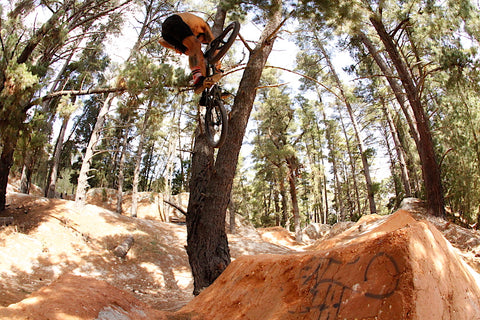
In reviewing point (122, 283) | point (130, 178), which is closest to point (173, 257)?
point (122, 283)

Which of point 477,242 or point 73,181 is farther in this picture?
point 73,181

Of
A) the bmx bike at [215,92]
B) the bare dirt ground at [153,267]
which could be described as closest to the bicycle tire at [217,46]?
the bmx bike at [215,92]

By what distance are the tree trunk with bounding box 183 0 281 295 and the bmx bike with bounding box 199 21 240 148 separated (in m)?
0.19

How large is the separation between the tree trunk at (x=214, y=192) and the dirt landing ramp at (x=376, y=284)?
1373mm

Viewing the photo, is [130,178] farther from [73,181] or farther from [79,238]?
[79,238]

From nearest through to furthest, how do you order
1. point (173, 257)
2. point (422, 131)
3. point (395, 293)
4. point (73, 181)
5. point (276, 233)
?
point (395, 293) < point (422, 131) < point (173, 257) < point (276, 233) < point (73, 181)

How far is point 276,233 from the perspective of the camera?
18875 millimetres

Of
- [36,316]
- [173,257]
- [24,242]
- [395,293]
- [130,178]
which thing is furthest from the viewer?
[130,178]

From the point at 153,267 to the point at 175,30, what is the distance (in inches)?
267

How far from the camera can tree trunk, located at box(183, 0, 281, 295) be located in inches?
156

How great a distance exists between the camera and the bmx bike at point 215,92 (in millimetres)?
4070

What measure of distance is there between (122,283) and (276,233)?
13115 millimetres

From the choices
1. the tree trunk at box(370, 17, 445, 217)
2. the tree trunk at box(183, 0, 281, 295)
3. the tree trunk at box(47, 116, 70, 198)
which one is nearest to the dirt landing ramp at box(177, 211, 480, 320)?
the tree trunk at box(183, 0, 281, 295)

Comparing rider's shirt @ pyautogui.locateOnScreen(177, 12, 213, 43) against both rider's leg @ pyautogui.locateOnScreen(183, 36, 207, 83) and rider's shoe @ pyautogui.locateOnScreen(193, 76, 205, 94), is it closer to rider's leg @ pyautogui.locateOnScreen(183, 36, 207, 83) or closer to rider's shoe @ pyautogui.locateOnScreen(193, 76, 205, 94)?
rider's leg @ pyautogui.locateOnScreen(183, 36, 207, 83)
